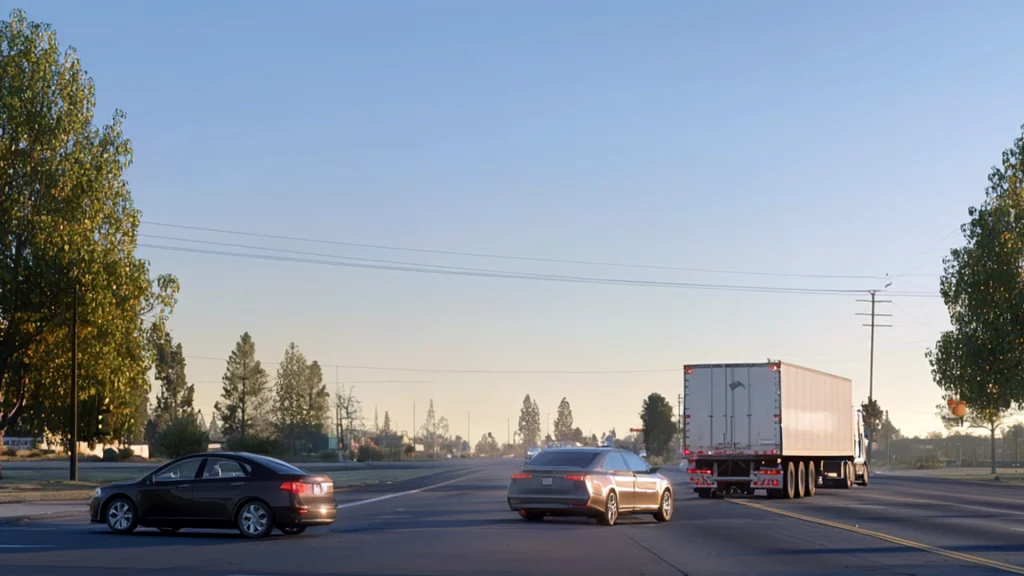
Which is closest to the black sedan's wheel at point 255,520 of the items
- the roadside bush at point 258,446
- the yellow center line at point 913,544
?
the yellow center line at point 913,544

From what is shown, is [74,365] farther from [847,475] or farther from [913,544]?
[913,544]

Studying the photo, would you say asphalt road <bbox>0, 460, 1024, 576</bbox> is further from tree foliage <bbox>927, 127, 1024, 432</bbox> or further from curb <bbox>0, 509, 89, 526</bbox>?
tree foliage <bbox>927, 127, 1024, 432</bbox>

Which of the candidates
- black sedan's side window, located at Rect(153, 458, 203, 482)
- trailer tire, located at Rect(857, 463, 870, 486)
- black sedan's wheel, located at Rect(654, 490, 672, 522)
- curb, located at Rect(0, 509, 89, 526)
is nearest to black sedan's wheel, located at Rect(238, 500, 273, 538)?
black sedan's side window, located at Rect(153, 458, 203, 482)

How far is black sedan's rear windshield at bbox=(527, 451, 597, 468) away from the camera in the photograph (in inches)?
962

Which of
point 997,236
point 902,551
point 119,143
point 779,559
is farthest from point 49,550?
point 997,236

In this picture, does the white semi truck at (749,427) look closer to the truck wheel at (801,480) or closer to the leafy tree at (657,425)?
the truck wheel at (801,480)

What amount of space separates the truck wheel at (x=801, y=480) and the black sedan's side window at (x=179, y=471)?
22.5m

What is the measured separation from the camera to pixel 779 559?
17.4m

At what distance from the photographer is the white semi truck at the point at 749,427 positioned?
3525 cm

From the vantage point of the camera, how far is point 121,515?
21.1 meters

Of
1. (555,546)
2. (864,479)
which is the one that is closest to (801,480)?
(864,479)

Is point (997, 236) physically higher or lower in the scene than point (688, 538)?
higher

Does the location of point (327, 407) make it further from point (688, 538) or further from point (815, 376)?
point (688, 538)

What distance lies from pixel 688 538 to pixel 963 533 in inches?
228
